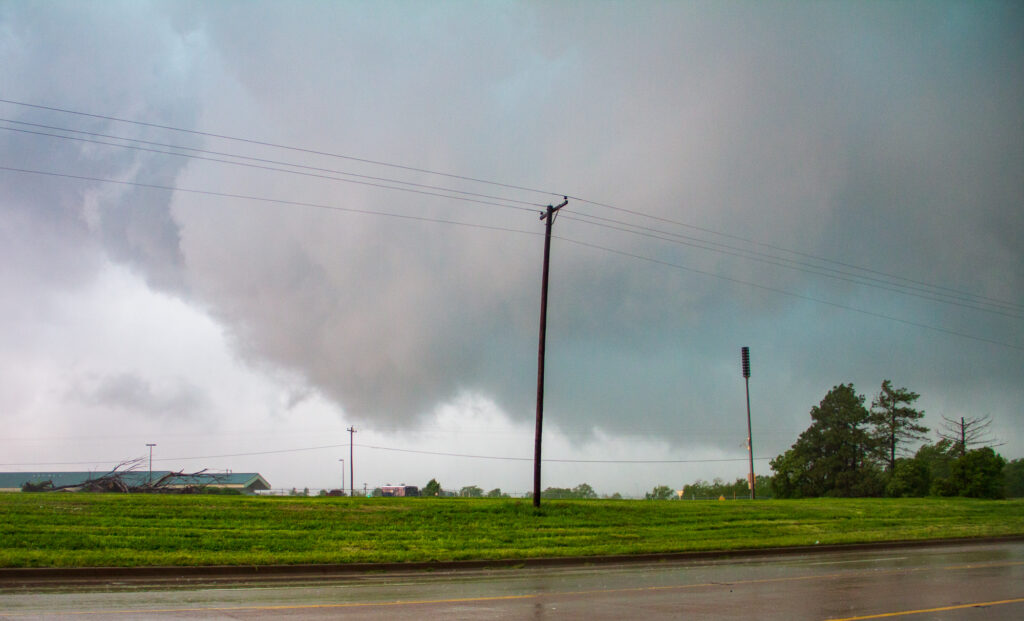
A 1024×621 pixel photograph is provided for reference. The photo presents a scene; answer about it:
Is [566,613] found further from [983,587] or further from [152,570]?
[152,570]

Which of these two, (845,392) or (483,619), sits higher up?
(845,392)

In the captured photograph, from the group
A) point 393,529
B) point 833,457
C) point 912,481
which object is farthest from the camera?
point 833,457

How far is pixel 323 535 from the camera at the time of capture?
2184 centimetres

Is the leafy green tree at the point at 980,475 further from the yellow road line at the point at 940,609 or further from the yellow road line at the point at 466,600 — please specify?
the yellow road line at the point at 940,609

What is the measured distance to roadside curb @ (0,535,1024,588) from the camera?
15367 mm

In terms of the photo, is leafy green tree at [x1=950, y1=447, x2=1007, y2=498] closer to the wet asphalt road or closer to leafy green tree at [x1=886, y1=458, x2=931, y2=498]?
leafy green tree at [x1=886, y1=458, x2=931, y2=498]

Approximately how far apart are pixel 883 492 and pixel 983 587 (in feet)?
218

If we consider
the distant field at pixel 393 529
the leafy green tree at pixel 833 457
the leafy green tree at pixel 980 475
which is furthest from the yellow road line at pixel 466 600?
the leafy green tree at pixel 833 457

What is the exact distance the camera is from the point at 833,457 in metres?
77.1

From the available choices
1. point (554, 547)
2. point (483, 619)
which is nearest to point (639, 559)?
point (554, 547)

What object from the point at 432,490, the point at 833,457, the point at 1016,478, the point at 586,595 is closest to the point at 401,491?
the point at 432,490

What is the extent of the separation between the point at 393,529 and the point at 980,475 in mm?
46379

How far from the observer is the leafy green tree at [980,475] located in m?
51.9

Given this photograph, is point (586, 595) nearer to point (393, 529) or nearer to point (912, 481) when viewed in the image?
point (393, 529)
